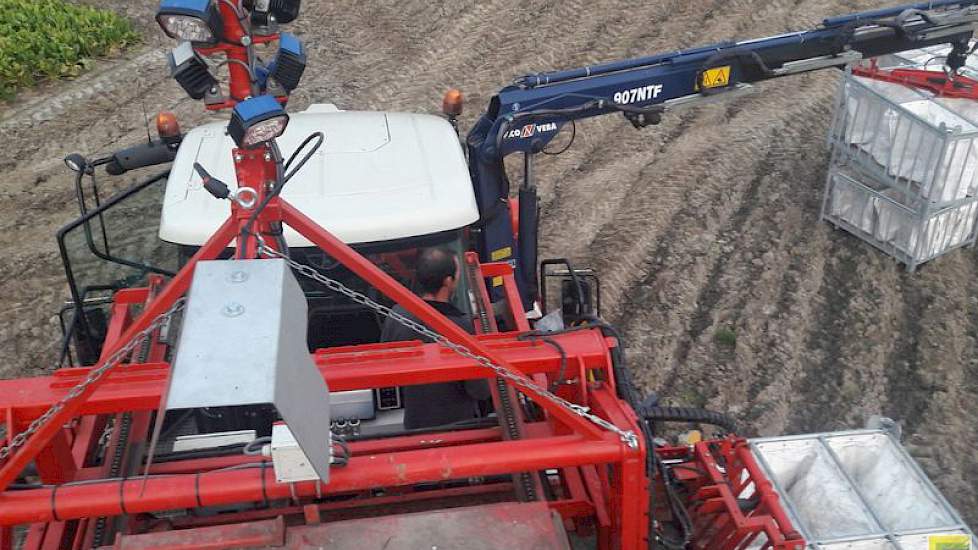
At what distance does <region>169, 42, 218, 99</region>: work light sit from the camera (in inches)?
128

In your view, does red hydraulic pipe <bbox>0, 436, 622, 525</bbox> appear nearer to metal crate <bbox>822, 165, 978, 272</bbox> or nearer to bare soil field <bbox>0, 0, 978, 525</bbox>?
bare soil field <bbox>0, 0, 978, 525</bbox>

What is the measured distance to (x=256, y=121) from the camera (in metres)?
2.96

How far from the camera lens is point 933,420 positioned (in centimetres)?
646

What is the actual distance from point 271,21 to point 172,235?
1.49 metres

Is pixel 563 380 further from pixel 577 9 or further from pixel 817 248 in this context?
pixel 577 9

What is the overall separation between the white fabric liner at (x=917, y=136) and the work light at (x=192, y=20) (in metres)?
6.39

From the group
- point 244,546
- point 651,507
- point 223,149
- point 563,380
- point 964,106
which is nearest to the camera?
point 244,546

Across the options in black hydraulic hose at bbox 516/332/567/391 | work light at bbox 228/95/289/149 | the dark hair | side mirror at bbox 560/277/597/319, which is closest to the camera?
work light at bbox 228/95/289/149

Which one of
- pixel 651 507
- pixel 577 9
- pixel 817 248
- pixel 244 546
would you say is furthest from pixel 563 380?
pixel 577 9

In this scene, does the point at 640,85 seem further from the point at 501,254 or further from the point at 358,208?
the point at 358,208

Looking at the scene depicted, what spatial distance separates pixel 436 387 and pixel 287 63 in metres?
1.58

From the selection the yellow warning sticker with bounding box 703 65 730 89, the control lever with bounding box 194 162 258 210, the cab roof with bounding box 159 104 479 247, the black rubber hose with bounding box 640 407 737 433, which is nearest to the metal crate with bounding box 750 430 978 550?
the black rubber hose with bounding box 640 407 737 433

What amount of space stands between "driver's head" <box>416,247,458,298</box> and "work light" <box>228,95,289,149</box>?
47.1 inches

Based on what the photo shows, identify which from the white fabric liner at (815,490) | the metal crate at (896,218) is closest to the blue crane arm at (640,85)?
the metal crate at (896,218)
